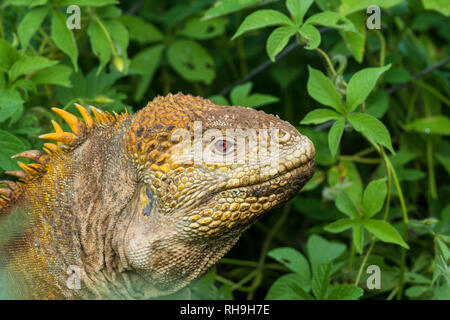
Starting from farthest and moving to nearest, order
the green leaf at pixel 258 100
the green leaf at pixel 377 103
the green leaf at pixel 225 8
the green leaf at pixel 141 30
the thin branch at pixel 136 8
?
the thin branch at pixel 136 8 < the green leaf at pixel 141 30 < the green leaf at pixel 377 103 < the green leaf at pixel 258 100 < the green leaf at pixel 225 8

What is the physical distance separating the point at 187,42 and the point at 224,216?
7.51 ft

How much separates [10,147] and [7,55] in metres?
0.54

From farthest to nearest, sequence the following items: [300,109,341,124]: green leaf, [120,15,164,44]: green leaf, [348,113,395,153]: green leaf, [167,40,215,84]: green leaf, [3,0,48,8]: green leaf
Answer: [120,15,164,44]: green leaf < [167,40,215,84]: green leaf < [3,0,48,8]: green leaf < [300,109,341,124]: green leaf < [348,113,395,153]: green leaf

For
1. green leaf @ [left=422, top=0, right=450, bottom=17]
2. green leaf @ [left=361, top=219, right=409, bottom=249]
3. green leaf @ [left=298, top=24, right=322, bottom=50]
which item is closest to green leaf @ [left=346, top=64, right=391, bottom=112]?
green leaf @ [left=298, top=24, right=322, bottom=50]

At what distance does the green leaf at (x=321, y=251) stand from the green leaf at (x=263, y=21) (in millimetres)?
1343

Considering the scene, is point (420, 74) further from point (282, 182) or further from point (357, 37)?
point (282, 182)

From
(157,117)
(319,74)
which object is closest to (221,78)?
(319,74)

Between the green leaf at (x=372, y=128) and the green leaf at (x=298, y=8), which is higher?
the green leaf at (x=298, y=8)

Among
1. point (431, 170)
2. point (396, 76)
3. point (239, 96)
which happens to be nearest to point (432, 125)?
point (431, 170)

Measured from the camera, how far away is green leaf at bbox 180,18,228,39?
4.39 m

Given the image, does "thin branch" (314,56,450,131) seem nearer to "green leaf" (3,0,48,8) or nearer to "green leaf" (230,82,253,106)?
"green leaf" (230,82,253,106)

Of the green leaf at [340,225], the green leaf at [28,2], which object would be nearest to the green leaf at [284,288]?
the green leaf at [340,225]

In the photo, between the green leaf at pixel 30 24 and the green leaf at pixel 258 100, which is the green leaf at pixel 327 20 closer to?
the green leaf at pixel 258 100

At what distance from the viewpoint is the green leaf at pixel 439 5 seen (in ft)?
11.3
